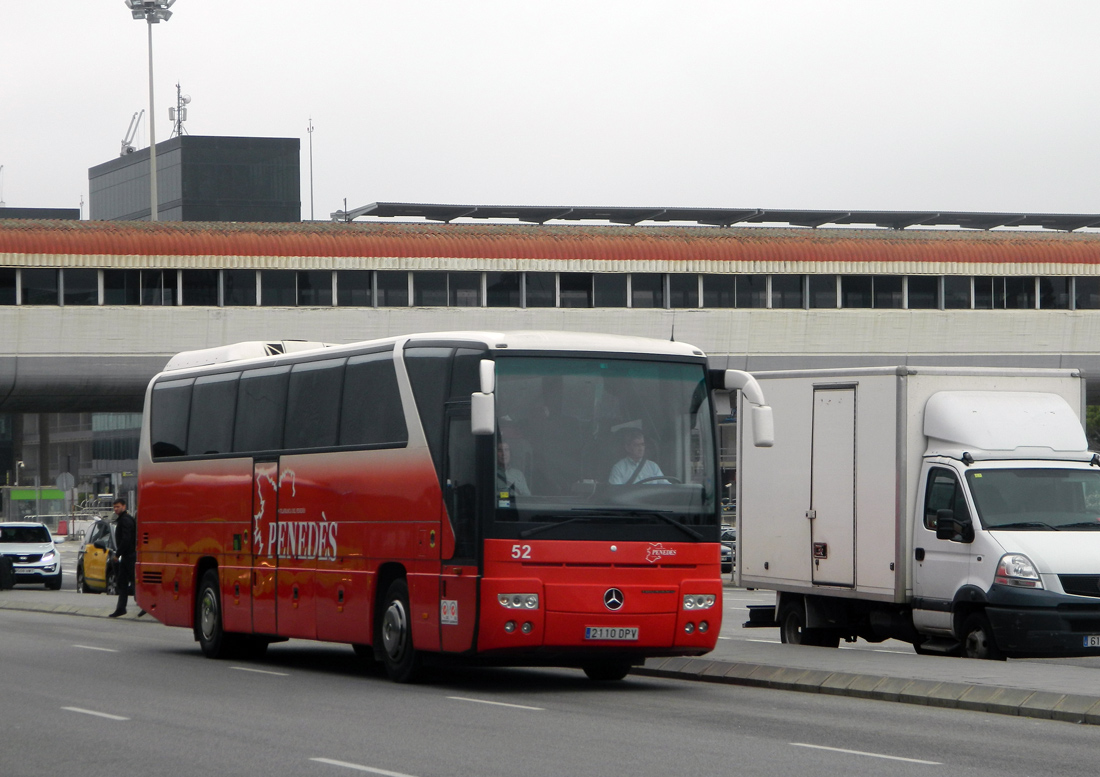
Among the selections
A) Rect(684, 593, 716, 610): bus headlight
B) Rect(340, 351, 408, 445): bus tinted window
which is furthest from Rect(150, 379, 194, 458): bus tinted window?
Rect(684, 593, 716, 610): bus headlight

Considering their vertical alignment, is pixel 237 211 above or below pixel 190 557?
above

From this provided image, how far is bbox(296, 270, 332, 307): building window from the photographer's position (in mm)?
41562

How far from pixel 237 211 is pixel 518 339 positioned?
98594 mm

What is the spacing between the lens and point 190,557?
822 inches

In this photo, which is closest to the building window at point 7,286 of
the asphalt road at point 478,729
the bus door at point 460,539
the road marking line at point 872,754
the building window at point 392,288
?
the building window at point 392,288

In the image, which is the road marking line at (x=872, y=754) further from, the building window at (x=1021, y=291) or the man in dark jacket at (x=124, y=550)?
the building window at (x=1021, y=291)

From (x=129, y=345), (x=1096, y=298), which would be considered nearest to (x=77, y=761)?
(x=129, y=345)

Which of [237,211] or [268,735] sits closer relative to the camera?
[268,735]

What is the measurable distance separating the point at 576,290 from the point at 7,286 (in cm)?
1378

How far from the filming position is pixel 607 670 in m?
16.5

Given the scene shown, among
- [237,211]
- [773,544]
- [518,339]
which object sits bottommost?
[773,544]

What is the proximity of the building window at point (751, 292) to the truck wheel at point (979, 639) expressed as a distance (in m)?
26.7

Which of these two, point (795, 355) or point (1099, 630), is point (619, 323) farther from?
point (1099, 630)

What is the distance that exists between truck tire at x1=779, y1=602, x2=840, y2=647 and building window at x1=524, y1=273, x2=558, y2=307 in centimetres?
2332
